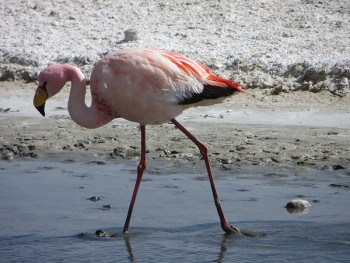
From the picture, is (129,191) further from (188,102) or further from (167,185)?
(188,102)

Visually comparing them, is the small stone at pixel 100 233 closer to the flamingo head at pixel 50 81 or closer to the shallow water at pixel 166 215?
the shallow water at pixel 166 215

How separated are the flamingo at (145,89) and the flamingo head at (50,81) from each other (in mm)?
111

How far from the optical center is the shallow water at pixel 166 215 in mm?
6117

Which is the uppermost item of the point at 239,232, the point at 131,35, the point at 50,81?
the point at 50,81

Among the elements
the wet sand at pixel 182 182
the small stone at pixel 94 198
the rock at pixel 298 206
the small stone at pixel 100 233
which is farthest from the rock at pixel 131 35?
the small stone at pixel 100 233

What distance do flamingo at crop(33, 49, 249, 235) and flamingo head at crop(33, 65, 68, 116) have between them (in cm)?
11

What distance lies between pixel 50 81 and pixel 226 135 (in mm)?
3227

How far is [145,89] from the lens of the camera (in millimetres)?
6352

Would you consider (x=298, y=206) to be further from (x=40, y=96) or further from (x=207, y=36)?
(x=207, y=36)

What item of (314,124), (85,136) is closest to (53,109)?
(85,136)

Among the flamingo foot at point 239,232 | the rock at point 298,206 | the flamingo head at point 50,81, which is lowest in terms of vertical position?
the flamingo foot at point 239,232

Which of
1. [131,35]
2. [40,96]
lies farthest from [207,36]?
[40,96]

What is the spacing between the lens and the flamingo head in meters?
6.65

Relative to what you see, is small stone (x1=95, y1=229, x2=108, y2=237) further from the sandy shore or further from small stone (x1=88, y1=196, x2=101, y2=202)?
the sandy shore
